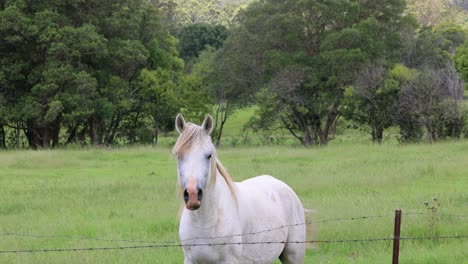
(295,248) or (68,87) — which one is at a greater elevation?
(68,87)

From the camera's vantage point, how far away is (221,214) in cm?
531

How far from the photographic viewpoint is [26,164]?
2147cm

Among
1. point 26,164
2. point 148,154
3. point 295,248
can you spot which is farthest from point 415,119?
point 295,248

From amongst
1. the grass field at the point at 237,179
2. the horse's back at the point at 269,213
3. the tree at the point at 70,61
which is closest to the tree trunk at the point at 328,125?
the grass field at the point at 237,179

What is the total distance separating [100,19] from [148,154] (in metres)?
10.1

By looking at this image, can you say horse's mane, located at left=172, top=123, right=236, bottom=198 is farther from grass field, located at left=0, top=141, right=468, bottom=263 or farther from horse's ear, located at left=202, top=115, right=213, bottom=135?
grass field, located at left=0, top=141, right=468, bottom=263

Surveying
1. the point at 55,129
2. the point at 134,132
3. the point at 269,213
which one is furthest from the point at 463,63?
the point at 269,213

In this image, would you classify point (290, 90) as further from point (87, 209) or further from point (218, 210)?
point (218, 210)

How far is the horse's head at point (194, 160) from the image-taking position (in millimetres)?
4676

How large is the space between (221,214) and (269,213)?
2.94 ft

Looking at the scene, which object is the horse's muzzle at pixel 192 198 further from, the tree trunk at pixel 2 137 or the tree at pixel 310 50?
the tree trunk at pixel 2 137

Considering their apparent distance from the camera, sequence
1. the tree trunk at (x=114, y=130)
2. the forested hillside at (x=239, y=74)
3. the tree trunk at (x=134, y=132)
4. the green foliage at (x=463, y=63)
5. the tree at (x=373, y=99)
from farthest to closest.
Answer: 1. the tree trunk at (x=134, y=132)
2. the tree trunk at (x=114, y=130)
3. the green foliage at (x=463, y=63)
4. the tree at (x=373, y=99)
5. the forested hillside at (x=239, y=74)

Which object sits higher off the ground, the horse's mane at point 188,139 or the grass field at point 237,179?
the horse's mane at point 188,139

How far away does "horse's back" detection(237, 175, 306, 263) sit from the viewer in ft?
18.9
